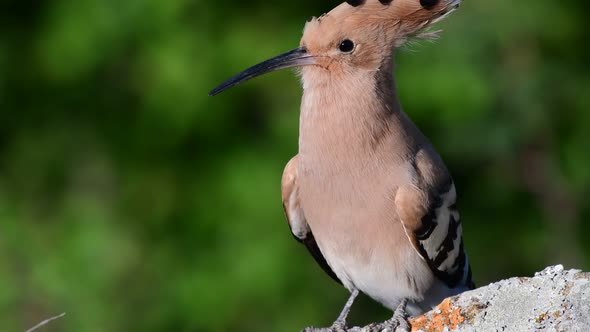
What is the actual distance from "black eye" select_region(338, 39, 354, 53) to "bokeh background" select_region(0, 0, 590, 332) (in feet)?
4.42

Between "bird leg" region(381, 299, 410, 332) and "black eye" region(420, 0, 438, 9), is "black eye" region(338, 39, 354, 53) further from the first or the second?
"bird leg" region(381, 299, 410, 332)

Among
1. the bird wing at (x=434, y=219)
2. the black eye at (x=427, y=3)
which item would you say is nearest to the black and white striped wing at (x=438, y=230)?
the bird wing at (x=434, y=219)

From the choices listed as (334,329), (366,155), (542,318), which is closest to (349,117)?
(366,155)

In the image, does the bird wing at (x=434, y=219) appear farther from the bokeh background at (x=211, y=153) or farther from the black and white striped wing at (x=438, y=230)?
A: the bokeh background at (x=211, y=153)

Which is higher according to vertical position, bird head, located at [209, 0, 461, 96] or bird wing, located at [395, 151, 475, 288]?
bird head, located at [209, 0, 461, 96]

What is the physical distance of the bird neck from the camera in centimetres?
262

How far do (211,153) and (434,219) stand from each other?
5.28 ft

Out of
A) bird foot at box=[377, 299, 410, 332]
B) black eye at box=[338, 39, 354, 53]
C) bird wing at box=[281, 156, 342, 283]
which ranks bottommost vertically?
bird foot at box=[377, 299, 410, 332]

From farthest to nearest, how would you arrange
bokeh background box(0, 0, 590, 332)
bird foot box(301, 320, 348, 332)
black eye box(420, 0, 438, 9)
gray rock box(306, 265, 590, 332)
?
bokeh background box(0, 0, 590, 332) → black eye box(420, 0, 438, 9) → bird foot box(301, 320, 348, 332) → gray rock box(306, 265, 590, 332)

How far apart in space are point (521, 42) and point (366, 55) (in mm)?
1771

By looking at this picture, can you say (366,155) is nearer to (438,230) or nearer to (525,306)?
(438,230)

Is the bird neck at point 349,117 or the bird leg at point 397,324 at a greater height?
the bird neck at point 349,117

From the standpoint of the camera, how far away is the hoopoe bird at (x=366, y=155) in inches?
103

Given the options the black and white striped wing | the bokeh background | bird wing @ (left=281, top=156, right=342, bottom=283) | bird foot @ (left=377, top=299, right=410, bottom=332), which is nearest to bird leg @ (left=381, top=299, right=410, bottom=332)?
bird foot @ (left=377, top=299, right=410, bottom=332)
